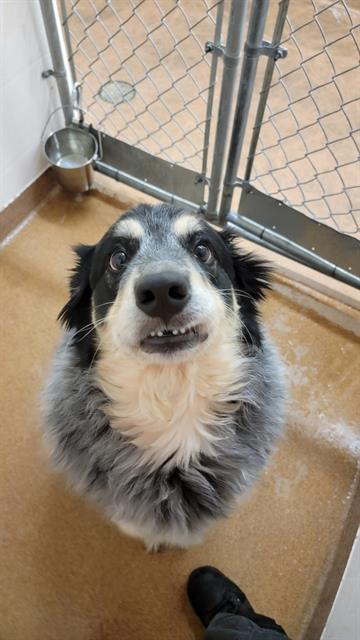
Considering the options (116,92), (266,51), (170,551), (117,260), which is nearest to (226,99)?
(266,51)

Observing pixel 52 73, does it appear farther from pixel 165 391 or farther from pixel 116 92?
pixel 165 391

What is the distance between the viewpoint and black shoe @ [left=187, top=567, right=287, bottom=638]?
1295 millimetres

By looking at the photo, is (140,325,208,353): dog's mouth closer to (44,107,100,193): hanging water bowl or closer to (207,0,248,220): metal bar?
(207,0,248,220): metal bar

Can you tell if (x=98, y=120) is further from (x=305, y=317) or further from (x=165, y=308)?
(x=165, y=308)

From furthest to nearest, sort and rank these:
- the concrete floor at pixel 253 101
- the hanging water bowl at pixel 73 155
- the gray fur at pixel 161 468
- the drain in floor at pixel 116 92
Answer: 1. the drain in floor at pixel 116 92
2. the concrete floor at pixel 253 101
3. the hanging water bowl at pixel 73 155
4. the gray fur at pixel 161 468

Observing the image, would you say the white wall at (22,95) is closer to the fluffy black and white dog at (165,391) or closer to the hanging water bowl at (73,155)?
the hanging water bowl at (73,155)

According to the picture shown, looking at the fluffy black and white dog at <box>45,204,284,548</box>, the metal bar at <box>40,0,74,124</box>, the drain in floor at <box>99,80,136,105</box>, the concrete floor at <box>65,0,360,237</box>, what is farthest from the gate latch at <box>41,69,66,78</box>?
the fluffy black and white dog at <box>45,204,284,548</box>

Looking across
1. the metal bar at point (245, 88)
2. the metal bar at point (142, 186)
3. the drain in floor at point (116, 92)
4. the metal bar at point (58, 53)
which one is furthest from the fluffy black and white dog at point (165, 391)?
the drain in floor at point (116, 92)

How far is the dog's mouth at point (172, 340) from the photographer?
936 millimetres

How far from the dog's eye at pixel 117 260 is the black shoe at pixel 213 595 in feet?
2.86

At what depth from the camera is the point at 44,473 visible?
1.53 m

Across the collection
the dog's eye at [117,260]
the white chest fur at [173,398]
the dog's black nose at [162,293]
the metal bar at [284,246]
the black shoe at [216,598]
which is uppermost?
the dog's black nose at [162,293]

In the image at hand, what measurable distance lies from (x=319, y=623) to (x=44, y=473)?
867 mm

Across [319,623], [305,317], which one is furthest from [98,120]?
[319,623]
